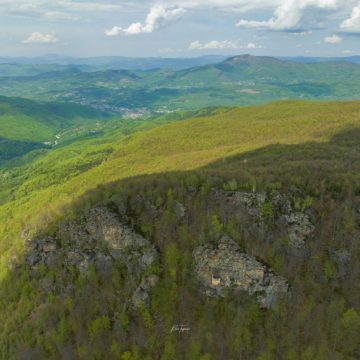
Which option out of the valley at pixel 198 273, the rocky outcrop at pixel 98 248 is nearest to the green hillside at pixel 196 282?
the valley at pixel 198 273

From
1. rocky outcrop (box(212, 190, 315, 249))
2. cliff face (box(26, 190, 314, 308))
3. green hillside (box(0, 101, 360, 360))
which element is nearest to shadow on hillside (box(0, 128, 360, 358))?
green hillside (box(0, 101, 360, 360))

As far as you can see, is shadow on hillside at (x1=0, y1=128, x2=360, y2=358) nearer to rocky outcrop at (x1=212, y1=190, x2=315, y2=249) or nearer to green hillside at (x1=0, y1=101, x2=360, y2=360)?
green hillside at (x1=0, y1=101, x2=360, y2=360)

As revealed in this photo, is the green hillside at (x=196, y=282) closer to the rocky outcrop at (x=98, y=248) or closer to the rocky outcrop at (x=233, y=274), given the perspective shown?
the rocky outcrop at (x=98, y=248)

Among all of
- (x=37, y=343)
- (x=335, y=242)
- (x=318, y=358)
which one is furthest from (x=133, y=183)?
(x=318, y=358)

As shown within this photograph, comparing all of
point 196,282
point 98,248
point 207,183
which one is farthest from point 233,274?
point 98,248

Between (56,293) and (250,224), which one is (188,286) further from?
(56,293)
